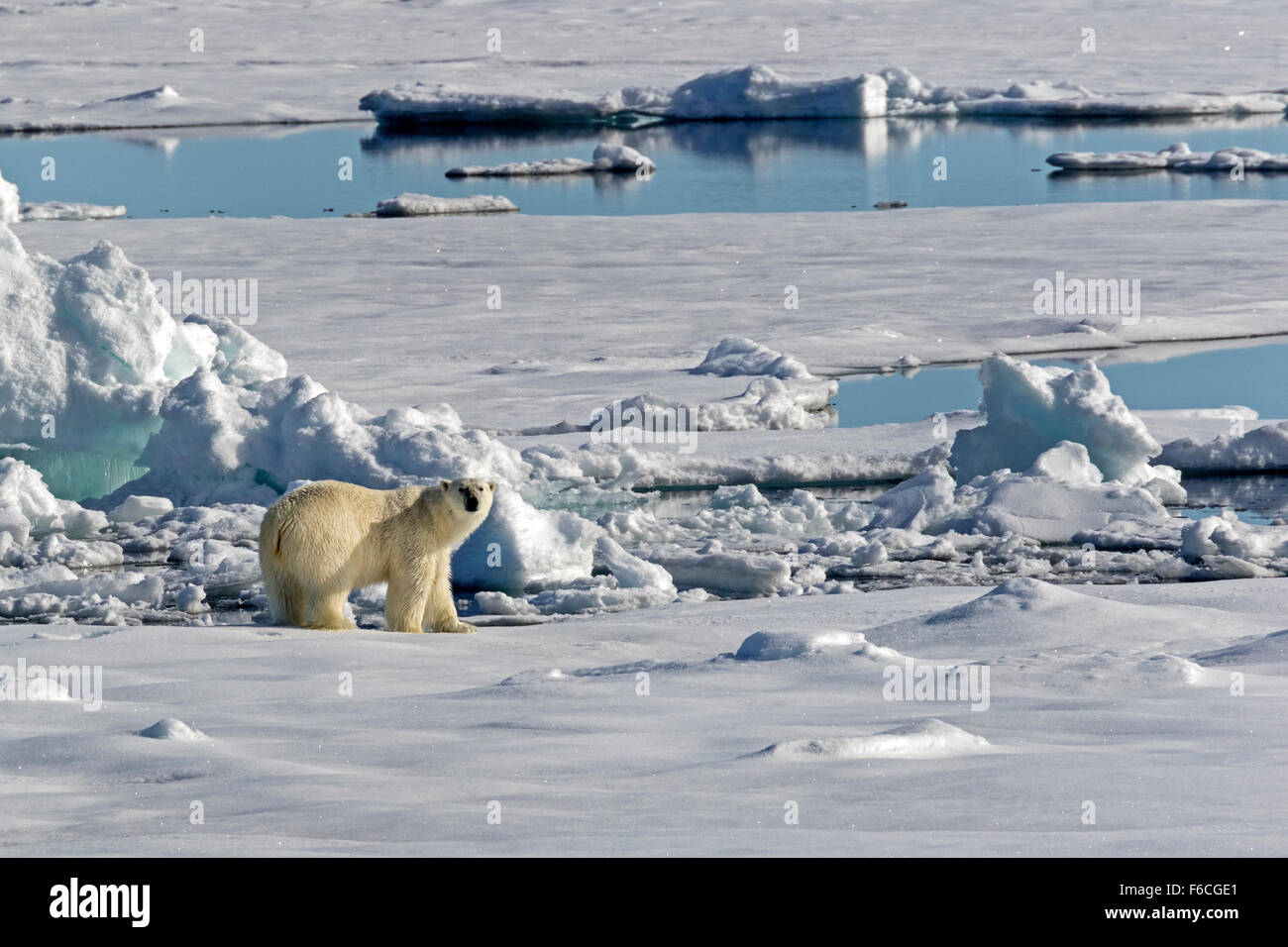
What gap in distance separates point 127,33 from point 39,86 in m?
6.96

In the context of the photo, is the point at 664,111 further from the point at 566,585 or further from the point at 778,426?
the point at 566,585

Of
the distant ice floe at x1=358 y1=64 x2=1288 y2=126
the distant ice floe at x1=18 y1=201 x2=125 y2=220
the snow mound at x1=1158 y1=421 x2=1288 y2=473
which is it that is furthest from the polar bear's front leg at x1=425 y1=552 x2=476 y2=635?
the distant ice floe at x1=358 y1=64 x2=1288 y2=126

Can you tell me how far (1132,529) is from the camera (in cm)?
663

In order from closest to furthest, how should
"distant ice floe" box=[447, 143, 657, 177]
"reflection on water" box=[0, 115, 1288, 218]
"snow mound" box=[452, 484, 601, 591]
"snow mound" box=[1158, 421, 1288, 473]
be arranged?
"snow mound" box=[452, 484, 601, 591], "snow mound" box=[1158, 421, 1288, 473], "reflection on water" box=[0, 115, 1288, 218], "distant ice floe" box=[447, 143, 657, 177]

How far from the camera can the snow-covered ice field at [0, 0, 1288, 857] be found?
110 inches

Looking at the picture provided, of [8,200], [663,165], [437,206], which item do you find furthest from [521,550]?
[663,165]

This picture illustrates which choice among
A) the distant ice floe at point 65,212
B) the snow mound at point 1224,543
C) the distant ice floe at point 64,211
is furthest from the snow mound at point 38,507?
the distant ice floe at point 65,212

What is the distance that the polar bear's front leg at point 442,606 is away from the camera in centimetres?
488

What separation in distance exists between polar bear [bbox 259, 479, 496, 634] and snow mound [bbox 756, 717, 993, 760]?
6.00ft

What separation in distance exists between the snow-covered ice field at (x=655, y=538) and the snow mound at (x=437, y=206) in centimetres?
9

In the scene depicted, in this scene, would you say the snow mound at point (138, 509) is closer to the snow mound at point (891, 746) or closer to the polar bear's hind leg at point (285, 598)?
the polar bear's hind leg at point (285, 598)

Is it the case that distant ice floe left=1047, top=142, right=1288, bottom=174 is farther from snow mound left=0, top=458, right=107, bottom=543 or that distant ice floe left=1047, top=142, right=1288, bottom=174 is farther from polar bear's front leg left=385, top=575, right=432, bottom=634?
polar bear's front leg left=385, top=575, right=432, bottom=634
